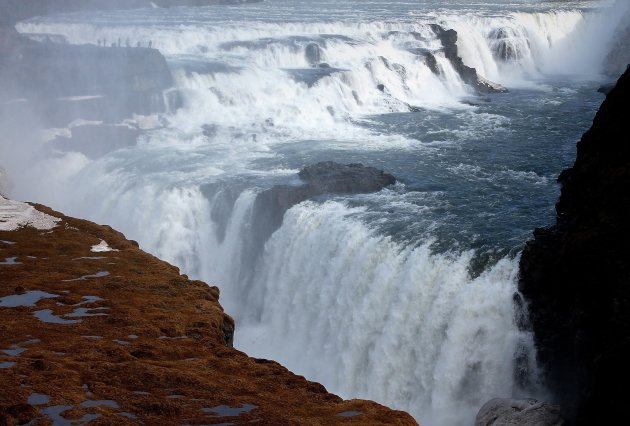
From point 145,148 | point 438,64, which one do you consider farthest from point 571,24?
point 145,148

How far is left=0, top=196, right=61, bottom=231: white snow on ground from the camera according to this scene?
2716cm

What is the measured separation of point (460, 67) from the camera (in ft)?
182

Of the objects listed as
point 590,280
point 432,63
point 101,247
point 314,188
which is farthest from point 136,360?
point 432,63

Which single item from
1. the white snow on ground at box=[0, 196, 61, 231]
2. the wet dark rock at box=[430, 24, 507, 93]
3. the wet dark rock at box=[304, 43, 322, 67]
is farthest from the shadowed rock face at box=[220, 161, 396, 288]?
the wet dark rock at box=[304, 43, 322, 67]

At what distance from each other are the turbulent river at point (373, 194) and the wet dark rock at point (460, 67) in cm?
65

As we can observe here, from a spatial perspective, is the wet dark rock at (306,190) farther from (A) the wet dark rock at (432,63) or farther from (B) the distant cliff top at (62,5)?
(B) the distant cliff top at (62,5)

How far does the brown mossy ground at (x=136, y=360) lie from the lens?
14664 mm

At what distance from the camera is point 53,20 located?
231ft

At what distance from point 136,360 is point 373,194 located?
1629 centimetres

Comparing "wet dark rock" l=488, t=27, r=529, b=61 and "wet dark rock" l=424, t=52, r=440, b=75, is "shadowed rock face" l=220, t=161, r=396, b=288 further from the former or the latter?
"wet dark rock" l=488, t=27, r=529, b=61

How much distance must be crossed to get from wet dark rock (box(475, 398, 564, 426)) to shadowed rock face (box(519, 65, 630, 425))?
0.41 metres

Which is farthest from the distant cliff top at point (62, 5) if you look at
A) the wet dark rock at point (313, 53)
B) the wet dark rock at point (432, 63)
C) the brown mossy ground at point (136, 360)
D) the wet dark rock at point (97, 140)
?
the brown mossy ground at point (136, 360)

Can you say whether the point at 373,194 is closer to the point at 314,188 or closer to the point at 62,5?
the point at 314,188

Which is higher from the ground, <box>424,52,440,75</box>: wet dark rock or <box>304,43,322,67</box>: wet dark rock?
<box>304,43,322,67</box>: wet dark rock
